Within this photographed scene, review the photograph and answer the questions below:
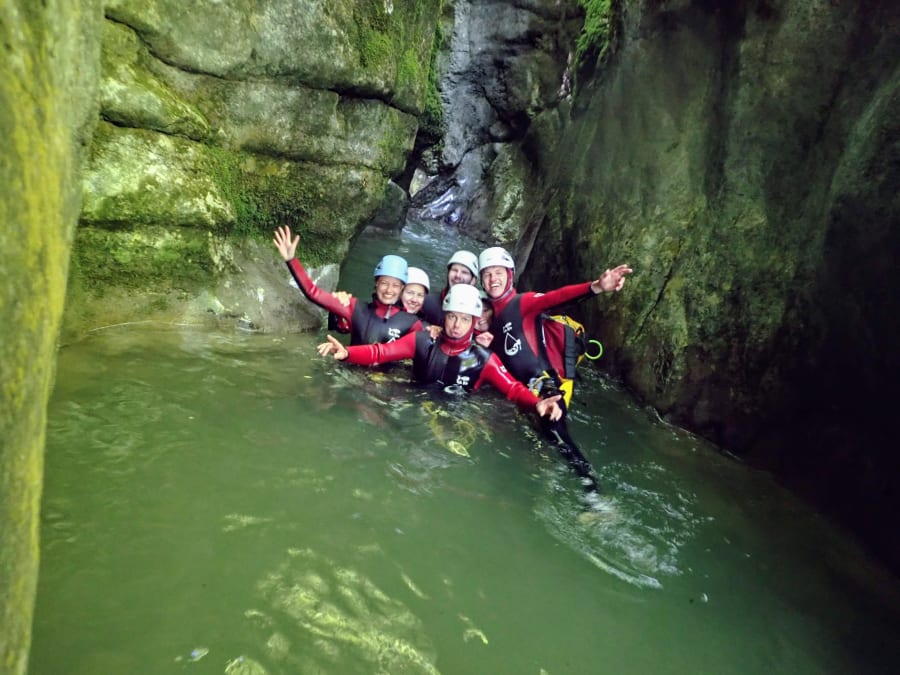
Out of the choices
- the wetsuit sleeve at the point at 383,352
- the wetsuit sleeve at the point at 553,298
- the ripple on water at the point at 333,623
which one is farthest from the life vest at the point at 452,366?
the ripple on water at the point at 333,623

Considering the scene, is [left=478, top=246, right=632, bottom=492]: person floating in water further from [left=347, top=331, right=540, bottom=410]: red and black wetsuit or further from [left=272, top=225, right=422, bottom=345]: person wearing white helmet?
[left=272, top=225, right=422, bottom=345]: person wearing white helmet

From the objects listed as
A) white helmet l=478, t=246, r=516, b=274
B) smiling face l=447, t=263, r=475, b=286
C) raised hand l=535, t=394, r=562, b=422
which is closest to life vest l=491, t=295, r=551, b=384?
white helmet l=478, t=246, r=516, b=274

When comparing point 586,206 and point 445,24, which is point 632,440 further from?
point 445,24

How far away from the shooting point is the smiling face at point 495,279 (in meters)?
7.25

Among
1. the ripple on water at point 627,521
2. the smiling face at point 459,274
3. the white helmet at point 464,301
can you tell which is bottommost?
the ripple on water at point 627,521

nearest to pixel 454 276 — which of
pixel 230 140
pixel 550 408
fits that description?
pixel 550 408

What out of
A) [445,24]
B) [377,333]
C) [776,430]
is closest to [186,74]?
[377,333]

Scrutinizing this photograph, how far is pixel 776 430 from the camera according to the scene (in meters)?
5.60

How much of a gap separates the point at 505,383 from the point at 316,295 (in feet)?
8.18

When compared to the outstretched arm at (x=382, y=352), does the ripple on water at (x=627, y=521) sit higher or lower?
lower

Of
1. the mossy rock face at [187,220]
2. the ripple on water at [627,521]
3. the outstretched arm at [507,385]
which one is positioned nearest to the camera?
the ripple on water at [627,521]

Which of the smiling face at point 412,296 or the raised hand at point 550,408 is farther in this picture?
the smiling face at point 412,296

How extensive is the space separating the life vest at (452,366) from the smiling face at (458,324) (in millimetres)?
226

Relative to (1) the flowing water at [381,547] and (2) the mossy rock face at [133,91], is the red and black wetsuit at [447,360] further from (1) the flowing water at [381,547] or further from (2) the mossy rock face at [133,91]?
(2) the mossy rock face at [133,91]
